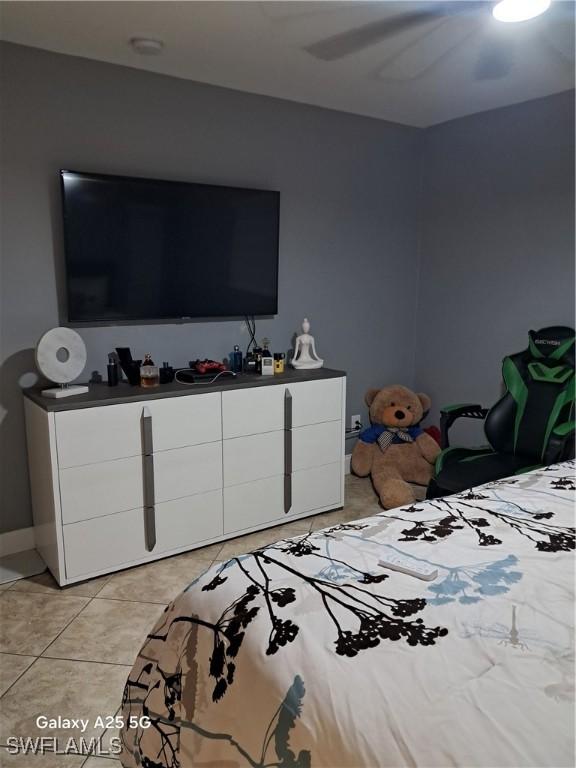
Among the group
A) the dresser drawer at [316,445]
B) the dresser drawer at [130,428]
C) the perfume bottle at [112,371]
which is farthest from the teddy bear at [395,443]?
the perfume bottle at [112,371]

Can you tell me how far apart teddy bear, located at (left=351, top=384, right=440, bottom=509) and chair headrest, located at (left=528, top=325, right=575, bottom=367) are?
1.02 metres

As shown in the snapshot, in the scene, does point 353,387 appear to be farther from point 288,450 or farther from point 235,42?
point 235,42

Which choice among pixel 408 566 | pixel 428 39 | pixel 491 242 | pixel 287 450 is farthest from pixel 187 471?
pixel 491 242

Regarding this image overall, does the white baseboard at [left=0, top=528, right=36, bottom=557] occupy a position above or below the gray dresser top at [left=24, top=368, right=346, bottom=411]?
below

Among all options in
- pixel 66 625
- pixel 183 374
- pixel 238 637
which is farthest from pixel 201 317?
pixel 238 637

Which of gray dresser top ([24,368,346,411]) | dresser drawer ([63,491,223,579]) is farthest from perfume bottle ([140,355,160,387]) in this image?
dresser drawer ([63,491,223,579])

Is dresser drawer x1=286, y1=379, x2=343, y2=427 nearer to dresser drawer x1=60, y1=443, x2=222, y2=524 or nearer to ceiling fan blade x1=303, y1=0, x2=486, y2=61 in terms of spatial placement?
dresser drawer x1=60, y1=443, x2=222, y2=524

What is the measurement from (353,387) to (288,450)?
1.05 m

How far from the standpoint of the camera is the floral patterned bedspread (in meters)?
0.98

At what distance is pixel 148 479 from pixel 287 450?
83 centimetres

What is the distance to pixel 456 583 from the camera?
138 centimetres

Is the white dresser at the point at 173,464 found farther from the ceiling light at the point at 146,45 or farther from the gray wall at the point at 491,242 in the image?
the ceiling light at the point at 146,45

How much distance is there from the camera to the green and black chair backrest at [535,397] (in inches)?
123

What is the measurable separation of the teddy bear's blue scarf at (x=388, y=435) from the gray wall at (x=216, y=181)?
245 mm
